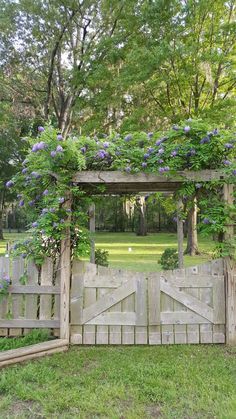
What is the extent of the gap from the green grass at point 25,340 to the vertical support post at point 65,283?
0.24m

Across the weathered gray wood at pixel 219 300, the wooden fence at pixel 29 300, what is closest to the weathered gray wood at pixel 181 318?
the weathered gray wood at pixel 219 300

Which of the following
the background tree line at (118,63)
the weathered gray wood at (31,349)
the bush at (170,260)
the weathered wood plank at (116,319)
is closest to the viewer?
the weathered gray wood at (31,349)

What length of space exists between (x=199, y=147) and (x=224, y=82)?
938 cm

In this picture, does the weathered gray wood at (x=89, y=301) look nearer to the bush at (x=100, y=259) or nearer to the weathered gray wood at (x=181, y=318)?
the weathered gray wood at (x=181, y=318)

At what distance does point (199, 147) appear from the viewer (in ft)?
13.8

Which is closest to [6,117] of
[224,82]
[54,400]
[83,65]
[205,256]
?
[83,65]

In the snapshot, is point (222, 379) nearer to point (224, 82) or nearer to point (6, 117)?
point (224, 82)

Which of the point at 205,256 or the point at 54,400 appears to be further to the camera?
the point at 205,256

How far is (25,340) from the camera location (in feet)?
13.6

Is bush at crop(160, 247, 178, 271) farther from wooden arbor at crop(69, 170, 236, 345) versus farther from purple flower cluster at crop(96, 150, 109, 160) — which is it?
purple flower cluster at crop(96, 150, 109, 160)

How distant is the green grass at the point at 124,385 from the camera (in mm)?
2699

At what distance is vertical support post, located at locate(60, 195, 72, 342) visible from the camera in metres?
4.20

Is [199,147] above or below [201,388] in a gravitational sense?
above

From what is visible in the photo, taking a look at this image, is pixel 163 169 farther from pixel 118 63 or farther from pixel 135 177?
pixel 118 63
